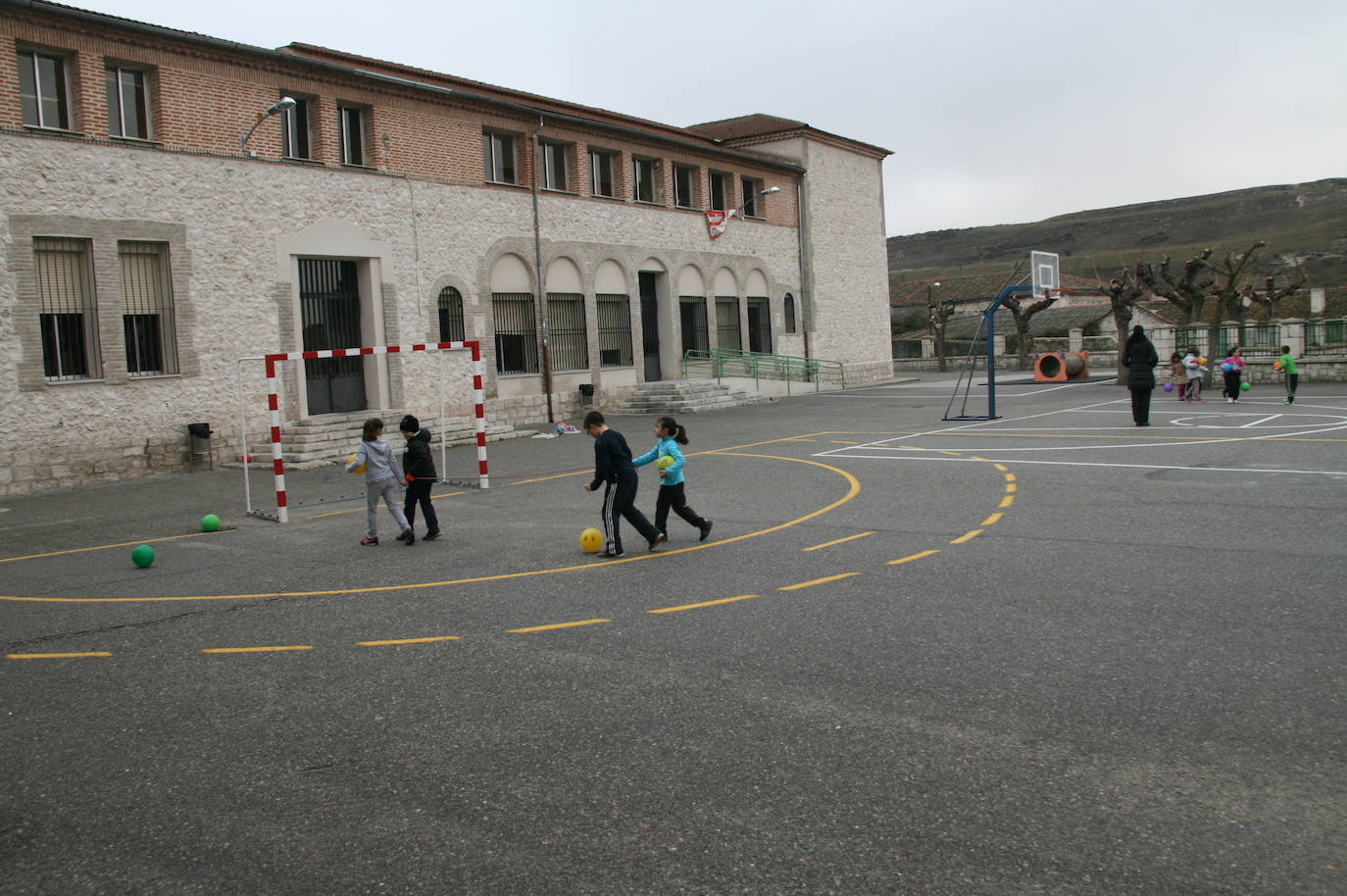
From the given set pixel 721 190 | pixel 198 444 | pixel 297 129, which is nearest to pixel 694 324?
pixel 721 190

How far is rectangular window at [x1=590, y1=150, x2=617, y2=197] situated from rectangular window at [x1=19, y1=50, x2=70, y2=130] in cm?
1625

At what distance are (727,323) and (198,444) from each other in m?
22.2

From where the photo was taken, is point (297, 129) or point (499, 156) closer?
point (297, 129)

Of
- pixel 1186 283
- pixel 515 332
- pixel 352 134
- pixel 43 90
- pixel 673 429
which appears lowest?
pixel 673 429

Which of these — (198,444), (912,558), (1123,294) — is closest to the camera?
(912,558)

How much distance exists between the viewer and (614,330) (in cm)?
3466


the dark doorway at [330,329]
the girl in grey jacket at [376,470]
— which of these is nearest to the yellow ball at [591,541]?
the girl in grey jacket at [376,470]

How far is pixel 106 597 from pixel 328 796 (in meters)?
6.45

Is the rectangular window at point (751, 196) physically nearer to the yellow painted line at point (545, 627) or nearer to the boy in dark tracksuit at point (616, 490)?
the boy in dark tracksuit at point (616, 490)

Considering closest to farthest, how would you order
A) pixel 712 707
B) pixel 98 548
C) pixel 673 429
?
pixel 712 707
pixel 673 429
pixel 98 548

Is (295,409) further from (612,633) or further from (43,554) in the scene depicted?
(612,633)

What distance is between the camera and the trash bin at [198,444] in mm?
21781

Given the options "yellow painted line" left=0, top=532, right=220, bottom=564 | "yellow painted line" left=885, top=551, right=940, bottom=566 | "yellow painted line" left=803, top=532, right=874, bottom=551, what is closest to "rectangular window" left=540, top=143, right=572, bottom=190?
"yellow painted line" left=0, top=532, right=220, bottom=564

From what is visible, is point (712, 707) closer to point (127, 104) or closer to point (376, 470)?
point (376, 470)
